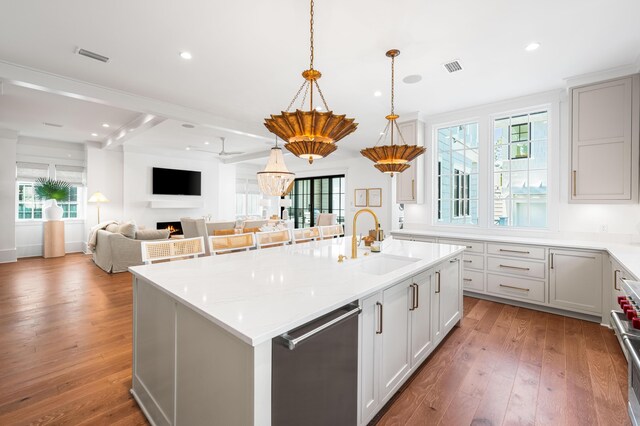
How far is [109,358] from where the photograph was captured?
240cm

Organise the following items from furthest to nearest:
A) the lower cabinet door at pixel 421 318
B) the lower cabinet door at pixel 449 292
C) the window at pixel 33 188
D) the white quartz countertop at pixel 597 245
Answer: the window at pixel 33 188, the lower cabinet door at pixel 449 292, the white quartz countertop at pixel 597 245, the lower cabinet door at pixel 421 318

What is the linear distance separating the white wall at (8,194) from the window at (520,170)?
9.27 meters

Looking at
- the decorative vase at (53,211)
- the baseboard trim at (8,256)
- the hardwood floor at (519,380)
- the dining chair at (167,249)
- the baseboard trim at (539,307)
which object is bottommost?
the hardwood floor at (519,380)

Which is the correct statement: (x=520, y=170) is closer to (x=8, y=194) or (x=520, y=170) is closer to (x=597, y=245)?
(x=597, y=245)

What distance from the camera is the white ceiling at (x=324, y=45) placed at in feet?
7.32

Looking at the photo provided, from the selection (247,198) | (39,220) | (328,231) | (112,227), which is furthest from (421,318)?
(247,198)

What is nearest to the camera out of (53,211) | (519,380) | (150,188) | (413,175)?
(519,380)

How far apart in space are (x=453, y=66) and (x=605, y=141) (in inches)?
75.4

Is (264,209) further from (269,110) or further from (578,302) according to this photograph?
(578,302)

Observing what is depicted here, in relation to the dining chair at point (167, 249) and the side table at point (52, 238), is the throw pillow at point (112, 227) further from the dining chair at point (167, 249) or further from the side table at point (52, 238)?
the dining chair at point (167, 249)

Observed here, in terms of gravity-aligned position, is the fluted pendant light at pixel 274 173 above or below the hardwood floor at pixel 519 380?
above

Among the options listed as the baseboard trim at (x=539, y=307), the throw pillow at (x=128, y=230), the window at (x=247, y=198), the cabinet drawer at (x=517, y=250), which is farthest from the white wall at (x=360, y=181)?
the throw pillow at (x=128, y=230)

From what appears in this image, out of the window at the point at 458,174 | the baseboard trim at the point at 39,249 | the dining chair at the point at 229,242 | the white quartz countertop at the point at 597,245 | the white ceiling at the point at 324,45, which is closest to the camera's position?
the white ceiling at the point at 324,45

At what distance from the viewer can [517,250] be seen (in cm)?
360
